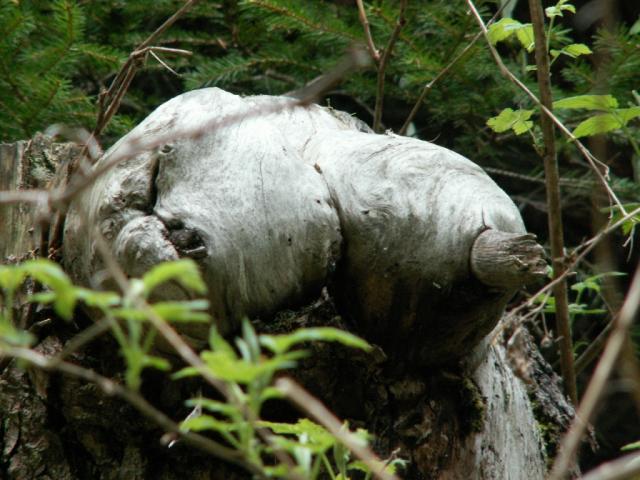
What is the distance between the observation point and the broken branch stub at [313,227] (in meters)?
1.30

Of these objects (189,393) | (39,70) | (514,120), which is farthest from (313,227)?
(39,70)

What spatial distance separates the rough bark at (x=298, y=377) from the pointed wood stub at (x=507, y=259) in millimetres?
36

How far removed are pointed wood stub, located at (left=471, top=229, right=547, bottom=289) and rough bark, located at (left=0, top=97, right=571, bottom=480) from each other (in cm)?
4

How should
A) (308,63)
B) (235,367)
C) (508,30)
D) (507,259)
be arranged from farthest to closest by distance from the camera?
(308,63)
(508,30)
(507,259)
(235,367)

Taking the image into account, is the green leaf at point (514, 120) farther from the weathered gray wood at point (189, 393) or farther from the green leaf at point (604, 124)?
the weathered gray wood at point (189, 393)

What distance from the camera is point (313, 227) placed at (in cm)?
136

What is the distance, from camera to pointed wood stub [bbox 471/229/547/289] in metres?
1.21

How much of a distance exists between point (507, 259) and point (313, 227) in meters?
0.34

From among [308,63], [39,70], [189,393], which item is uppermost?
[39,70]

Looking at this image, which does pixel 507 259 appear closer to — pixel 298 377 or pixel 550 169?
pixel 298 377

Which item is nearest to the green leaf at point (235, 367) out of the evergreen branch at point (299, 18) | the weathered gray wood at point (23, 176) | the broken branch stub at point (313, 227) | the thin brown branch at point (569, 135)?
the broken branch stub at point (313, 227)

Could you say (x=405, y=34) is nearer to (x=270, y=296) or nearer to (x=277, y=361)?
(x=270, y=296)

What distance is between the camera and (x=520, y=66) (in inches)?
109

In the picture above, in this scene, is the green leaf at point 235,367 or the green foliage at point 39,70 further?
the green foliage at point 39,70
